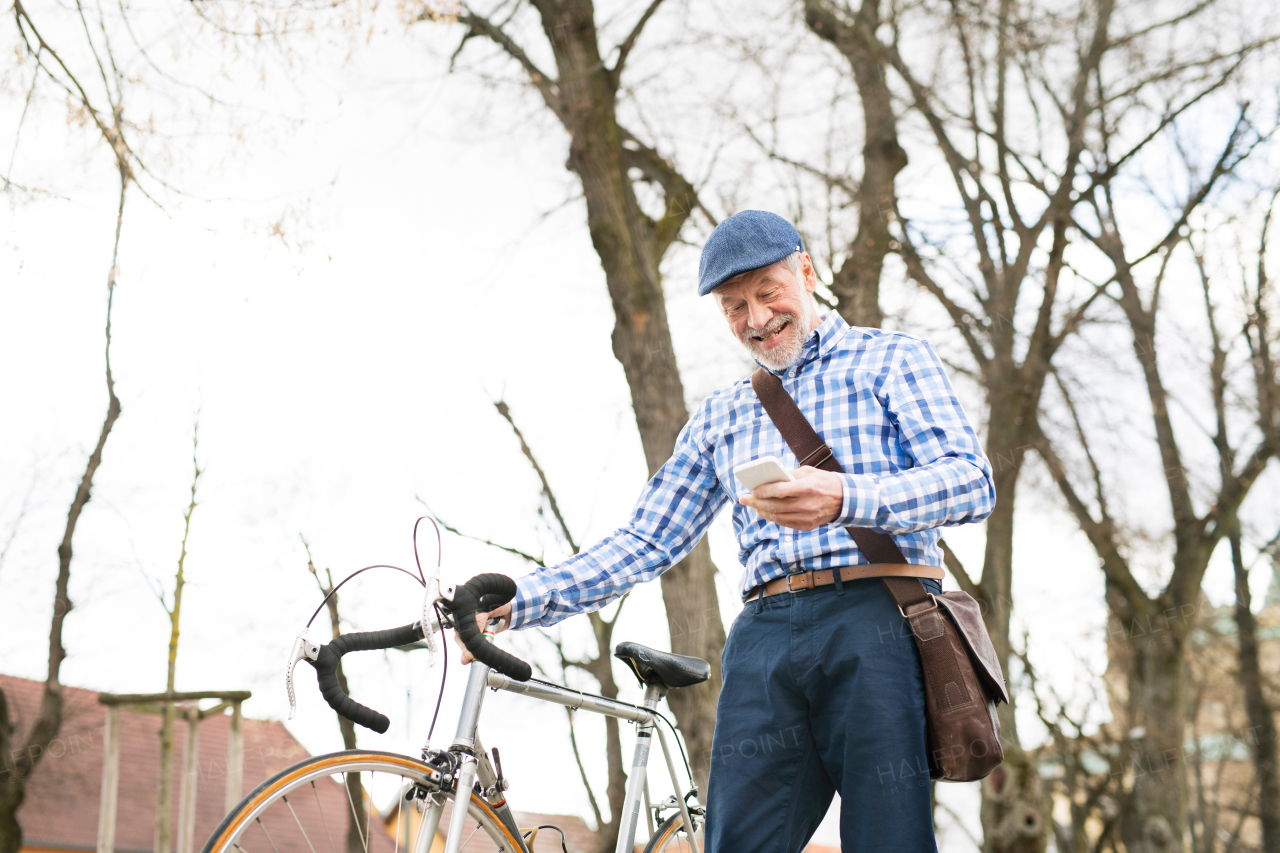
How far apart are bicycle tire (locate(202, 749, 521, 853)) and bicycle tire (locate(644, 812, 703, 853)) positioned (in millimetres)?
974

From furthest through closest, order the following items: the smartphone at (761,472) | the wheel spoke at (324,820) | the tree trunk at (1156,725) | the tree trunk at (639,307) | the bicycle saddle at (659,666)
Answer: the tree trunk at (1156,725)
the tree trunk at (639,307)
the bicycle saddle at (659,666)
the wheel spoke at (324,820)
the smartphone at (761,472)

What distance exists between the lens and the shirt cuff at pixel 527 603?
2.26 m

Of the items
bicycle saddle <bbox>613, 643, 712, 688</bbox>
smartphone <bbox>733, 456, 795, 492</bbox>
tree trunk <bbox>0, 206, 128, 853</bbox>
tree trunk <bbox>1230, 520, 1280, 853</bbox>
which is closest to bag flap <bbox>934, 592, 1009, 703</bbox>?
smartphone <bbox>733, 456, 795, 492</bbox>

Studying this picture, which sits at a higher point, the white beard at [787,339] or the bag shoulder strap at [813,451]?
the white beard at [787,339]

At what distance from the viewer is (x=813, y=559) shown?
206cm

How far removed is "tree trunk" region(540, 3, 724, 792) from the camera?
6398mm

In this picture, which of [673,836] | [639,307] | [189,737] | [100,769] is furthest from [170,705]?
[100,769]

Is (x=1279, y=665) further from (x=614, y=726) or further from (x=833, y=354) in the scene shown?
(x=833, y=354)

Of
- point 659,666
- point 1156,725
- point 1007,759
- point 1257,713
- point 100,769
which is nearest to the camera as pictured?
point 659,666

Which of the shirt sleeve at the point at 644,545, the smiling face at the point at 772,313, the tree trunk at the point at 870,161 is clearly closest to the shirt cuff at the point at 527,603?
the shirt sleeve at the point at 644,545

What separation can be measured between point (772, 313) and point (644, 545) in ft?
→ 2.07

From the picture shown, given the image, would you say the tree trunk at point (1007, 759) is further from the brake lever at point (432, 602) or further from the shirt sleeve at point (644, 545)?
the brake lever at point (432, 602)

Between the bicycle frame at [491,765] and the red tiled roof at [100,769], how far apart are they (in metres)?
5.89

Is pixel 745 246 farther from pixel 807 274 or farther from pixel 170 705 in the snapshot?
pixel 170 705
